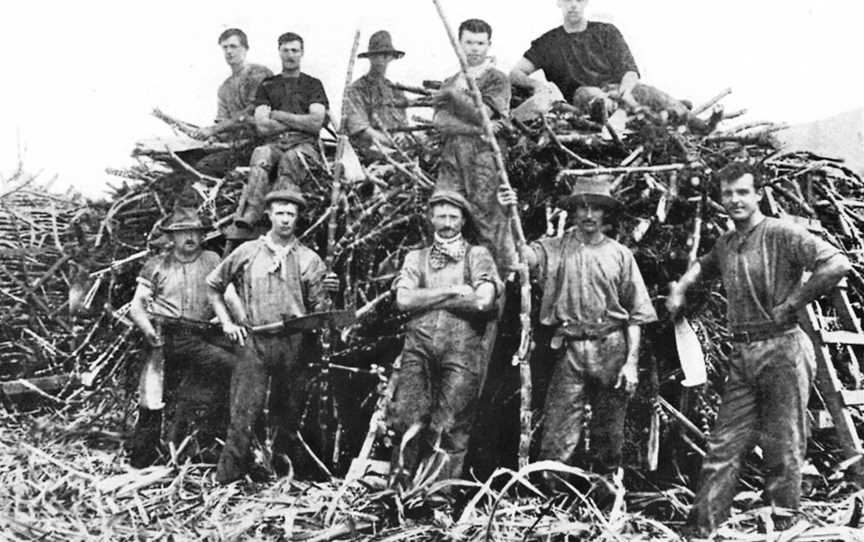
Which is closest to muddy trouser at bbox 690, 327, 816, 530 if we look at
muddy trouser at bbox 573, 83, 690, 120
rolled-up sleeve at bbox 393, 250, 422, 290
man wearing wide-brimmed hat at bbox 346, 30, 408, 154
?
rolled-up sleeve at bbox 393, 250, 422, 290

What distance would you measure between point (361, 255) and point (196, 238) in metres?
1.25

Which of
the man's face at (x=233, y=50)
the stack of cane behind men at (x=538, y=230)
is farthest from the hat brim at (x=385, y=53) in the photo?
the man's face at (x=233, y=50)

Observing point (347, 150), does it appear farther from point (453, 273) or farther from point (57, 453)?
point (57, 453)

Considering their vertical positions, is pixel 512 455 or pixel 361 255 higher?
pixel 361 255

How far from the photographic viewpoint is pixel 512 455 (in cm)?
652

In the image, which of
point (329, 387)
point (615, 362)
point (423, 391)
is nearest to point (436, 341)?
point (423, 391)

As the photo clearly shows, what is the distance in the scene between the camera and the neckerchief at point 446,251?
568 cm

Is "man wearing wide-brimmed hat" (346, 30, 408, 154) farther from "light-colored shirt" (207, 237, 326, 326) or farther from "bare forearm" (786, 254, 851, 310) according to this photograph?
"bare forearm" (786, 254, 851, 310)

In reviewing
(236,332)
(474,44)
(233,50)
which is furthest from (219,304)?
(233,50)

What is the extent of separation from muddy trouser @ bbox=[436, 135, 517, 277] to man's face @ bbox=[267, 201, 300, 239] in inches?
40.6

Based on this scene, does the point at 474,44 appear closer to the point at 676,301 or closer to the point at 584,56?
the point at 584,56

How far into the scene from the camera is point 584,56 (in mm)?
7711

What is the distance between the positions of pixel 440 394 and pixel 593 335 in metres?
0.99

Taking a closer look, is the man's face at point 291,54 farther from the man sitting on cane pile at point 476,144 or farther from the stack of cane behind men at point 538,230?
the man sitting on cane pile at point 476,144
